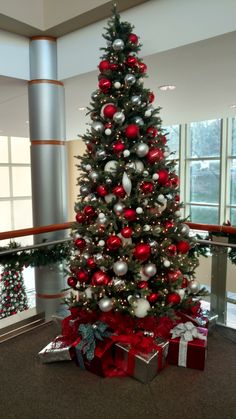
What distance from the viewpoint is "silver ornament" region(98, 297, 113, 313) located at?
7.33ft

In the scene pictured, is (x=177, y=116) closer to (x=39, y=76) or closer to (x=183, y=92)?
(x=183, y=92)

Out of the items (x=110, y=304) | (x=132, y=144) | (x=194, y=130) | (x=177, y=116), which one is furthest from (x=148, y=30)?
(x=194, y=130)

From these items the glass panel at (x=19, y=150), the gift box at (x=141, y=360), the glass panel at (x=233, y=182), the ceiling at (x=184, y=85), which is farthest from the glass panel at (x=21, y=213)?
the gift box at (x=141, y=360)

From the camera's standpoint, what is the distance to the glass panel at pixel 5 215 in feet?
40.7

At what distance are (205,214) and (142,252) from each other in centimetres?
924

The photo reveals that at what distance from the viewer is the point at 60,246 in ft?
10.6

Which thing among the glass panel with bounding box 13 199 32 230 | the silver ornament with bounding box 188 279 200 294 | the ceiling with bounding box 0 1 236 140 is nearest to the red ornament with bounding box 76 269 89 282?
the silver ornament with bounding box 188 279 200 294

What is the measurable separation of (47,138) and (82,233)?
5.19 feet

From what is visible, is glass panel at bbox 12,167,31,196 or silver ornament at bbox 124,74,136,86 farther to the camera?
glass panel at bbox 12,167,31,196

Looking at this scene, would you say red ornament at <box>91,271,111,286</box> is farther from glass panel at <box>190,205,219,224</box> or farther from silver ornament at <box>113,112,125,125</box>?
glass panel at <box>190,205,219,224</box>

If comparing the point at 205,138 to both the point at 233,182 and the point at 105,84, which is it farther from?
the point at 105,84

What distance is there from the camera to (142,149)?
7.44ft

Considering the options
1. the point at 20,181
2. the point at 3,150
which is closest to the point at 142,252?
the point at 3,150

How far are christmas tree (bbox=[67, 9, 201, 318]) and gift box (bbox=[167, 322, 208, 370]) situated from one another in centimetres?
21
